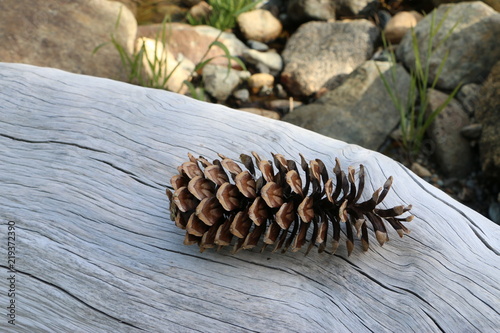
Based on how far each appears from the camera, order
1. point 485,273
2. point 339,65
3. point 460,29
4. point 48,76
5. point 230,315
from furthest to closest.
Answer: point 339,65 < point 460,29 < point 48,76 < point 485,273 < point 230,315

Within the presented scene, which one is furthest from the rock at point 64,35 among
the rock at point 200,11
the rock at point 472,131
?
the rock at point 472,131

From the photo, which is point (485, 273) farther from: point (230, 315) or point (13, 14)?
point (13, 14)

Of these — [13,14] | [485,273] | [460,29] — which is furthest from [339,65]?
[485,273]

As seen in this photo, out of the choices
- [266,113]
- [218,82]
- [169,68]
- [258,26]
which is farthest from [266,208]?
[258,26]

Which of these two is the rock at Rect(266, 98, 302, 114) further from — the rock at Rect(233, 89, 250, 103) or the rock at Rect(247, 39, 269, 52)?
the rock at Rect(247, 39, 269, 52)

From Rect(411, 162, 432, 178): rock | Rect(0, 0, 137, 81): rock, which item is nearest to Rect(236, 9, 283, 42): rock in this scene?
Rect(0, 0, 137, 81): rock

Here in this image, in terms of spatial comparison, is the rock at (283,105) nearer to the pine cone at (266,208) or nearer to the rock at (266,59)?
the rock at (266,59)

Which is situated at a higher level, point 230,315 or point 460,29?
point 460,29
